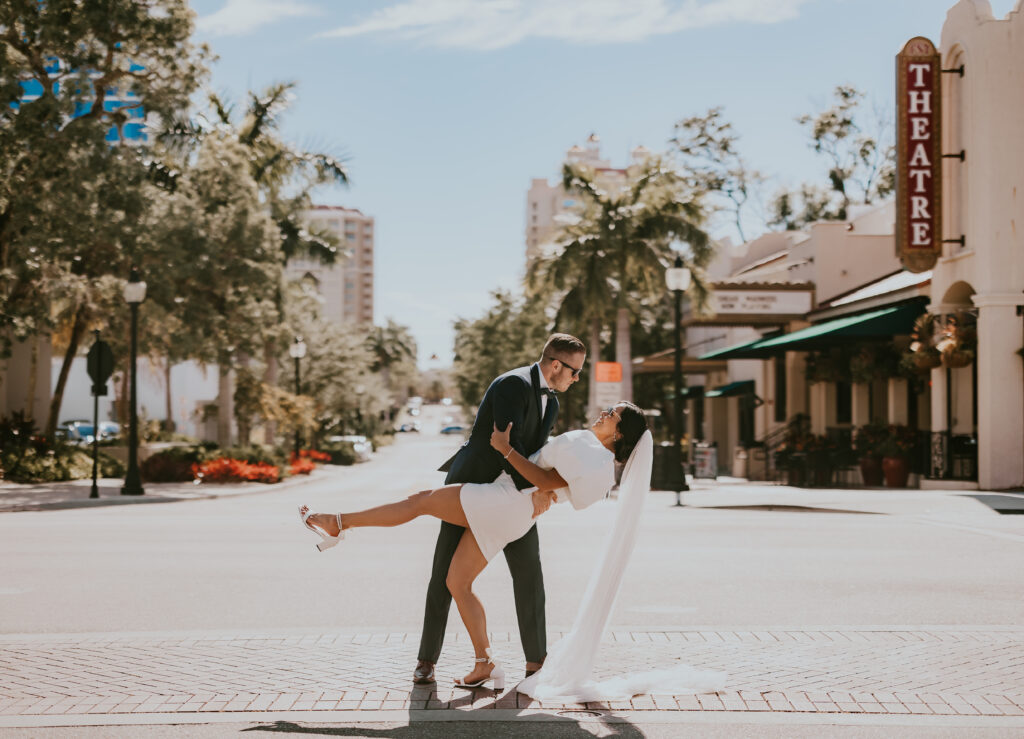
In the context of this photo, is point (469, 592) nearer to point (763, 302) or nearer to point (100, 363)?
point (100, 363)

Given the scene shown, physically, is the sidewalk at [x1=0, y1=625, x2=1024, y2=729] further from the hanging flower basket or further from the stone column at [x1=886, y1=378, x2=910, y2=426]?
the stone column at [x1=886, y1=378, x2=910, y2=426]

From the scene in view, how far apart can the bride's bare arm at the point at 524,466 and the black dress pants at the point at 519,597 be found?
0.37 m

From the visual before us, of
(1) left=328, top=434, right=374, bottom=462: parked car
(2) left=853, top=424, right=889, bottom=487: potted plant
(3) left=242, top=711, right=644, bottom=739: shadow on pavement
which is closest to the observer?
(3) left=242, top=711, right=644, bottom=739: shadow on pavement

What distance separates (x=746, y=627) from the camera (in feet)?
25.3

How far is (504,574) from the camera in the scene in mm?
10695

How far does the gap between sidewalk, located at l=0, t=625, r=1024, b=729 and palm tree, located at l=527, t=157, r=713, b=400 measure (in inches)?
1109

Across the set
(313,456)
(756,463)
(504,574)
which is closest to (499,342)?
(313,456)

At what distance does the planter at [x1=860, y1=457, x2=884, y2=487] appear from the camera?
27016 mm

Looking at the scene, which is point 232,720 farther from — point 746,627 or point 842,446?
point 842,446

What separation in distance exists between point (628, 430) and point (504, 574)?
508 cm

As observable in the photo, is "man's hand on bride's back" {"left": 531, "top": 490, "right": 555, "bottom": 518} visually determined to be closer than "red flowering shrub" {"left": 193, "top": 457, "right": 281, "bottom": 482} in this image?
Yes

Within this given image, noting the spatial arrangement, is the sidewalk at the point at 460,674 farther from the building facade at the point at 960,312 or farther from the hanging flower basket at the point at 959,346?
the hanging flower basket at the point at 959,346

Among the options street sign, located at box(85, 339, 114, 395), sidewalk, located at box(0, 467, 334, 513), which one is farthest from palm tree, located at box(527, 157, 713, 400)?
street sign, located at box(85, 339, 114, 395)

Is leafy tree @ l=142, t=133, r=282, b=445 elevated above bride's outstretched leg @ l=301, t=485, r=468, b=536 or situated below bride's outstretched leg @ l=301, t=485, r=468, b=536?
above
